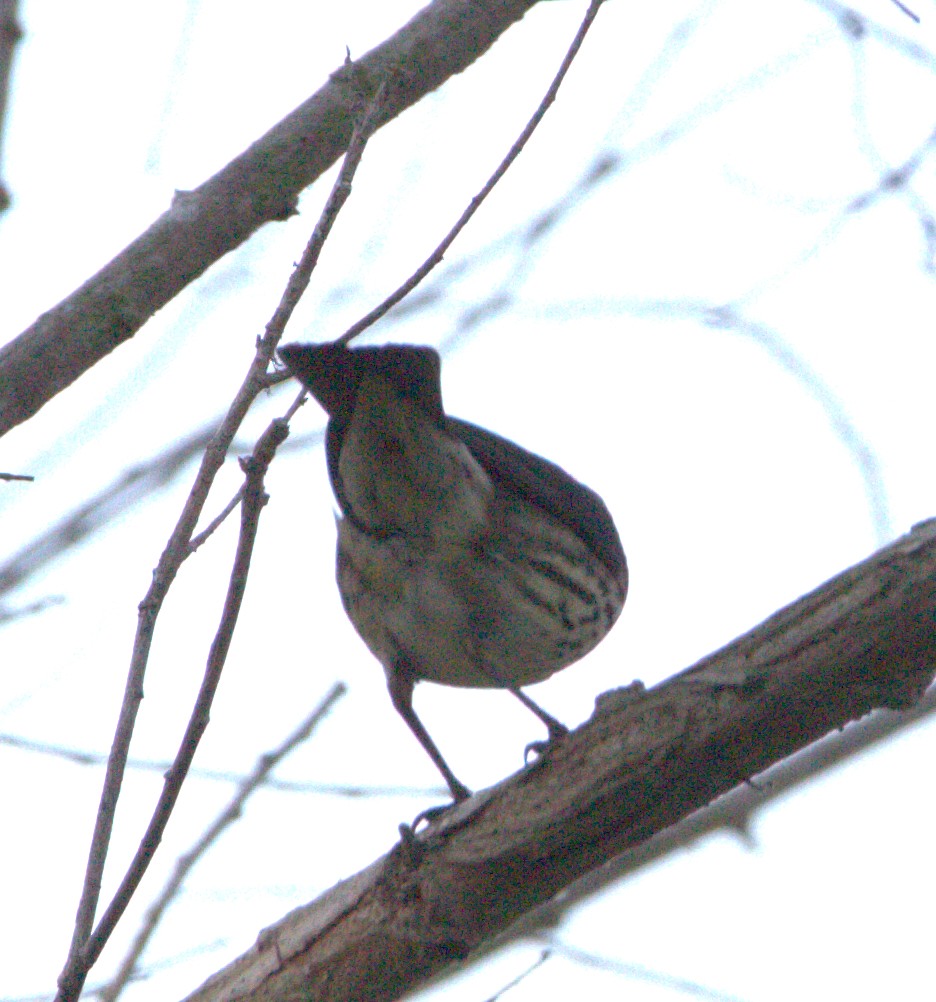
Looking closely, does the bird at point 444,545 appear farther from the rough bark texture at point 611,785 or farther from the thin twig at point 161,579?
the rough bark texture at point 611,785

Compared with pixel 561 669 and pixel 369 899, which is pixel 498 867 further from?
pixel 561 669

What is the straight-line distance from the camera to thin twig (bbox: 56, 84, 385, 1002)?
235 centimetres

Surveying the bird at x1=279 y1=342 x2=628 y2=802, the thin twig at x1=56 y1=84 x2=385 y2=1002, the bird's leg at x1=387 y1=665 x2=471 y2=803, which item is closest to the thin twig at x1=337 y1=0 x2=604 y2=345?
the thin twig at x1=56 y1=84 x2=385 y2=1002

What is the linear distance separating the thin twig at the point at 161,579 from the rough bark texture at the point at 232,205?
603 millimetres

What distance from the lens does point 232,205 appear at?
346cm

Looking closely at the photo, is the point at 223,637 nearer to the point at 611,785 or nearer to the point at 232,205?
the point at 611,785

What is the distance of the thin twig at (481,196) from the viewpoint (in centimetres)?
285

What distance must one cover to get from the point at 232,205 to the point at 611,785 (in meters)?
1.67

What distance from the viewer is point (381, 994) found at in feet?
10.1

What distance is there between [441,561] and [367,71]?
1.35 metres

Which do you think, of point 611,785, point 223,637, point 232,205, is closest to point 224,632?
point 223,637

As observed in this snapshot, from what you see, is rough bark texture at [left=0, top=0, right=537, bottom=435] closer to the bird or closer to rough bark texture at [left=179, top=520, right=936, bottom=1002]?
the bird

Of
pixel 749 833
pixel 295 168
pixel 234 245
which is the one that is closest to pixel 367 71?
pixel 295 168

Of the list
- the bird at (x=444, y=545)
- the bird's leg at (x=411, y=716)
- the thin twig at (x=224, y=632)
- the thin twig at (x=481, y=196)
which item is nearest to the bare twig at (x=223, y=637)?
the thin twig at (x=224, y=632)
